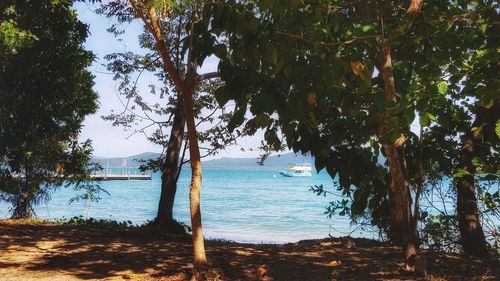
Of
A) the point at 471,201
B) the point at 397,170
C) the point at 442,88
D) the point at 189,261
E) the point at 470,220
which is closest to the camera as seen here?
the point at 442,88

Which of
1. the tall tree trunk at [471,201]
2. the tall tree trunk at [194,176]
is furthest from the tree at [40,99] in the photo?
the tall tree trunk at [471,201]

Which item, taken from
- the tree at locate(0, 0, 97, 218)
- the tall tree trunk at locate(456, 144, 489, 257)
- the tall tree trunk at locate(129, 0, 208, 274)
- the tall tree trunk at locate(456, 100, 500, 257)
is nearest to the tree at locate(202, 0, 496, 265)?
the tall tree trunk at locate(129, 0, 208, 274)

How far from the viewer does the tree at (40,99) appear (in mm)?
10109

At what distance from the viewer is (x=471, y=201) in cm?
666

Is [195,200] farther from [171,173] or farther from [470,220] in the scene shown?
[171,173]

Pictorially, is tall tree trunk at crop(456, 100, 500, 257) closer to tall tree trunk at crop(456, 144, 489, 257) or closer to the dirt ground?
tall tree trunk at crop(456, 144, 489, 257)

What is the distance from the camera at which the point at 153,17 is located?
197 inches

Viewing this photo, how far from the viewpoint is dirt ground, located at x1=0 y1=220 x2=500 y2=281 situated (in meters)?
5.10

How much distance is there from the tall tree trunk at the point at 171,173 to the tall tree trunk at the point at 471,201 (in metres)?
5.68

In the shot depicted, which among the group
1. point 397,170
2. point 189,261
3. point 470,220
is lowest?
point 189,261

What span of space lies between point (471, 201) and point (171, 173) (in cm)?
594

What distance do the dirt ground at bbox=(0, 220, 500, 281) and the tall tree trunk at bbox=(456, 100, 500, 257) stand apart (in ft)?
2.18

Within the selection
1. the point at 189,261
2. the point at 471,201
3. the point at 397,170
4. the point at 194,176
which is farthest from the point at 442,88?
the point at 189,261

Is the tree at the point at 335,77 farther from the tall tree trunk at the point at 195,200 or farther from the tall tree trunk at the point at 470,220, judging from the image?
the tall tree trunk at the point at 470,220
